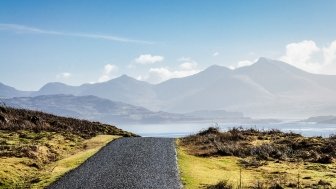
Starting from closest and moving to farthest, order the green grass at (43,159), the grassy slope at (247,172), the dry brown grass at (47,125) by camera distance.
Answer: the grassy slope at (247,172) → the green grass at (43,159) → the dry brown grass at (47,125)

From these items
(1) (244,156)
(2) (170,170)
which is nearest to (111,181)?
(2) (170,170)

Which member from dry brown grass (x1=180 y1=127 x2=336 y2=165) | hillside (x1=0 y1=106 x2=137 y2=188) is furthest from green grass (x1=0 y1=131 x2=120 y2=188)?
dry brown grass (x1=180 y1=127 x2=336 y2=165)

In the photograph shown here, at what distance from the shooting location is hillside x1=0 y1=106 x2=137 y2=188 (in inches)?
1366

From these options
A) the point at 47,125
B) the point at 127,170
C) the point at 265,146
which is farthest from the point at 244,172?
the point at 47,125

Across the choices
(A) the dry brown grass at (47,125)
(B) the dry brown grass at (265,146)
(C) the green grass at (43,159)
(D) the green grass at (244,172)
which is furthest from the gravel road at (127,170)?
(A) the dry brown grass at (47,125)

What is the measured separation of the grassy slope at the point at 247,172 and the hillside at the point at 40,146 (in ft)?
32.1

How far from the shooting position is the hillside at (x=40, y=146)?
34688mm

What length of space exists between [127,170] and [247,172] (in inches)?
374

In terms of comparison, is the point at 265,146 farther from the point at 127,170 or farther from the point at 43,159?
the point at 43,159

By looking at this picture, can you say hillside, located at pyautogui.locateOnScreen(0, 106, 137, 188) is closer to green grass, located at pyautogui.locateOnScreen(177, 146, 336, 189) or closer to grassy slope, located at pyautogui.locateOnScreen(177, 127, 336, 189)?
green grass, located at pyautogui.locateOnScreen(177, 146, 336, 189)

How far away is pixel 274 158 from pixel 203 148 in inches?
406

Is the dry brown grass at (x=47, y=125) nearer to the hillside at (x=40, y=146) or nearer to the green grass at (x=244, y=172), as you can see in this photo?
the hillside at (x=40, y=146)

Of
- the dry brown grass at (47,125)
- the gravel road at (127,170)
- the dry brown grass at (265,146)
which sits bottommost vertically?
the gravel road at (127,170)

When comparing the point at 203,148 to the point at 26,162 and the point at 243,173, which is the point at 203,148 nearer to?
the point at 243,173
